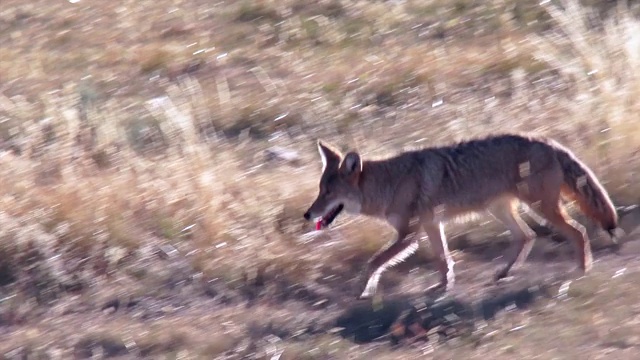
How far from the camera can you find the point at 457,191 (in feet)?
25.7

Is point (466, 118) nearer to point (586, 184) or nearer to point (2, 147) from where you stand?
point (586, 184)

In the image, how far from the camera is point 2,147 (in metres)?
10.6

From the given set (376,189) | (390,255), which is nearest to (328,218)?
(376,189)

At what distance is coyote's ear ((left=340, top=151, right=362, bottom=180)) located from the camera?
26.0ft

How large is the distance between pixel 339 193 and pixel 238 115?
3.89 m

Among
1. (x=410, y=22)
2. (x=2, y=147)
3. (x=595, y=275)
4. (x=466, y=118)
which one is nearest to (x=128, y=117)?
(x=2, y=147)

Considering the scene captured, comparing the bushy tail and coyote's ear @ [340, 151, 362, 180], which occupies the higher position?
coyote's ear @ [340, 151, 362, 180]

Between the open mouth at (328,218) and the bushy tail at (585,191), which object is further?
the open mouth at (328,218)

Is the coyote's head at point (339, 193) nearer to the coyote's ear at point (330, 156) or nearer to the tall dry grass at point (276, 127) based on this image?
the coyote's ear at point (330, 156)

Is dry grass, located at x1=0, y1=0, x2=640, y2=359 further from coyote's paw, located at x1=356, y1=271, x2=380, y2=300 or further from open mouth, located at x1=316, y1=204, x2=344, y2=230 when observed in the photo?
open mouth, located at x1=316, y1=204, x2=344, y2=230

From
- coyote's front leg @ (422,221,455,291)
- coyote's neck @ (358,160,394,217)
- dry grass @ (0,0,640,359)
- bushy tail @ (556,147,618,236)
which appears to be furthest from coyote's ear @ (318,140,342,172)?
bushy tail @ (556,147,618,236)

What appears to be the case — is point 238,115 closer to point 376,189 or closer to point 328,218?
point 328,218

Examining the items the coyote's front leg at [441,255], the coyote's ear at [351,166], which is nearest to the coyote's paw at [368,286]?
the coyote's front leg at [441,255]

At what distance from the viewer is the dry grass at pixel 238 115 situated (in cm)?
800
